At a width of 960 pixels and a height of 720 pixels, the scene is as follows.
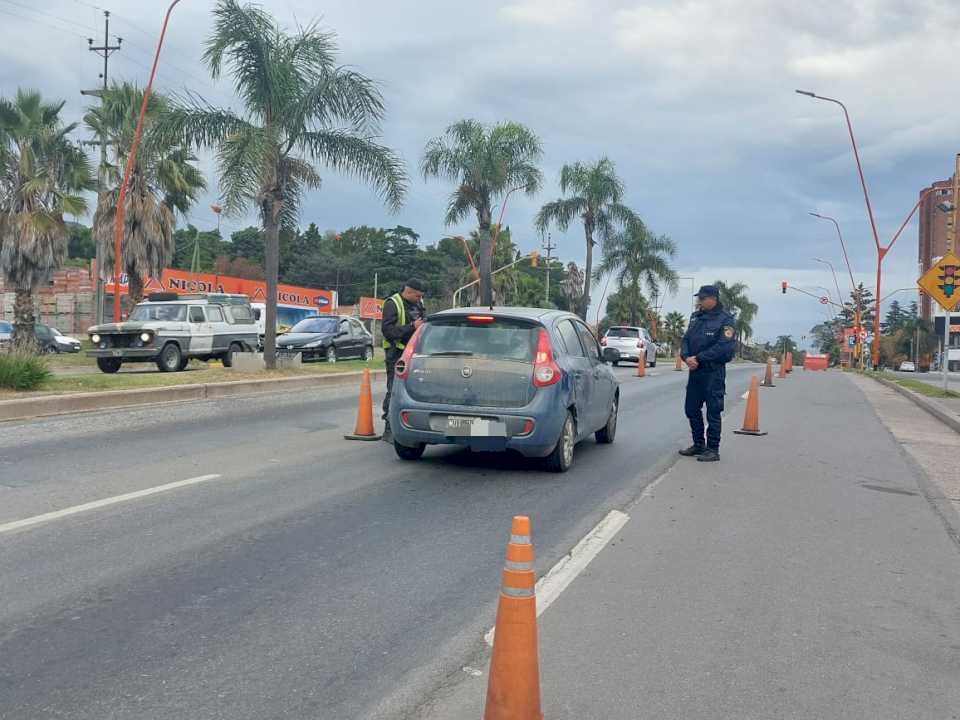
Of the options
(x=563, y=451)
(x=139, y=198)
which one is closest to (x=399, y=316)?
(x=563, y=451)

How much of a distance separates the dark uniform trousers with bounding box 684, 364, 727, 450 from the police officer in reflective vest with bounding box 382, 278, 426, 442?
3.04 meters

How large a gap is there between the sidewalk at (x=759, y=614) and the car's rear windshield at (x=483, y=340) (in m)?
1.80

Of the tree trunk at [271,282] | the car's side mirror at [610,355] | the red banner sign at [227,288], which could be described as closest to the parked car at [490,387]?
the car's side mirror at [610,355]

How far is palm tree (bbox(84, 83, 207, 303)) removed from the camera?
3117cm

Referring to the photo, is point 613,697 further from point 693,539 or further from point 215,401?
point 215,401

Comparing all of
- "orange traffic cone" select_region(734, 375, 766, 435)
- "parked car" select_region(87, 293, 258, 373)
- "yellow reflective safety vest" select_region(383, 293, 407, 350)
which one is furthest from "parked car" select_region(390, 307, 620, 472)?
"parked car" select_region(87, 293, 258, 373)

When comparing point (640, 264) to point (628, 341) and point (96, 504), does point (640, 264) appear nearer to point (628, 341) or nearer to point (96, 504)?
point (628, 341)

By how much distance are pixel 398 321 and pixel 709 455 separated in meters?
3.66

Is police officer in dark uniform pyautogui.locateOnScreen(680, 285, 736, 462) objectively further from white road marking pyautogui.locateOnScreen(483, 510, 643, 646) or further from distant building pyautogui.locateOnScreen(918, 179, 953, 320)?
distant building pyautogui.locateOnScreen(918, 179, 953, 320)

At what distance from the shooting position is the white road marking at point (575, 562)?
5.10 metres

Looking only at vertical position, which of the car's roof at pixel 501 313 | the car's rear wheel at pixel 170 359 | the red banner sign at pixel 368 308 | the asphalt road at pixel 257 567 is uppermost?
the red banner sign at pixel 368 308

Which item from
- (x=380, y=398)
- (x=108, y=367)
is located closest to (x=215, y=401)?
(x=380, y=398)

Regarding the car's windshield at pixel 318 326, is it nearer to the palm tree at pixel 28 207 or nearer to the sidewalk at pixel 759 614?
the palm tree at pixel 28 207

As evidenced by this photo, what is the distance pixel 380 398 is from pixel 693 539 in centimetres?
1129
